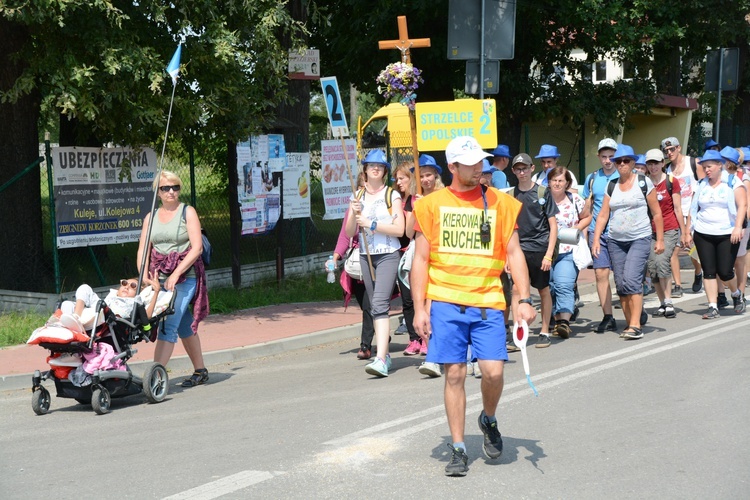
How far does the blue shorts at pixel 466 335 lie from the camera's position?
593 centimetres

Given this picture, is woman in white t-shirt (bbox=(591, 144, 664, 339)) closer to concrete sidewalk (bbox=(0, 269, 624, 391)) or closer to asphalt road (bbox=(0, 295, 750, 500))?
asphalt road (bbox=(0, 295, 750, 500))

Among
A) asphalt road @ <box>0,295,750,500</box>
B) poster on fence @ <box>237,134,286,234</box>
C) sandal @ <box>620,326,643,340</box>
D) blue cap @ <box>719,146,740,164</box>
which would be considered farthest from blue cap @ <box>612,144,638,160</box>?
poster on fence @ <box>237,134,286,234</box>

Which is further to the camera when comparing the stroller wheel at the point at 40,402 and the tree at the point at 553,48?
the tree at the point at 553,48

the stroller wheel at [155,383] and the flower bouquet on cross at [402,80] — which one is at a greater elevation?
the flower bouquet on cross at [402,80]

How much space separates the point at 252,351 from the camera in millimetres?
10945

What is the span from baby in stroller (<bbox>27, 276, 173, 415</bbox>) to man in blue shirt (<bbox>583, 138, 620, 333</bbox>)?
4941 mm

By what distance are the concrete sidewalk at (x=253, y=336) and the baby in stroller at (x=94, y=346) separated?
1.48 m

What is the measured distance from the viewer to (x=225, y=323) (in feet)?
41.4

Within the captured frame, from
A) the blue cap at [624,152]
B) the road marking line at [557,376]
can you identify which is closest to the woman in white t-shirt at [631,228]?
the blue cap at [624,152]

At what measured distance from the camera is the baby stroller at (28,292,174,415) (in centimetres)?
802

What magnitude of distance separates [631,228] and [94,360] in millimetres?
5492

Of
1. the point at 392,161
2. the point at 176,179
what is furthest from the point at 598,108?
the point at 176,179

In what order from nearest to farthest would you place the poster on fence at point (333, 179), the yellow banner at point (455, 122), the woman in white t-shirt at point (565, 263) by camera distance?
the woman in white t-shirt at point (565, 263)
the yellow banner at point (455, 122)
the poster on fence at point (333, 179)

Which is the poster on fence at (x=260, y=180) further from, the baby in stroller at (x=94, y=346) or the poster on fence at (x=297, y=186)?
the baby in stroller at (x=94, y=346)
